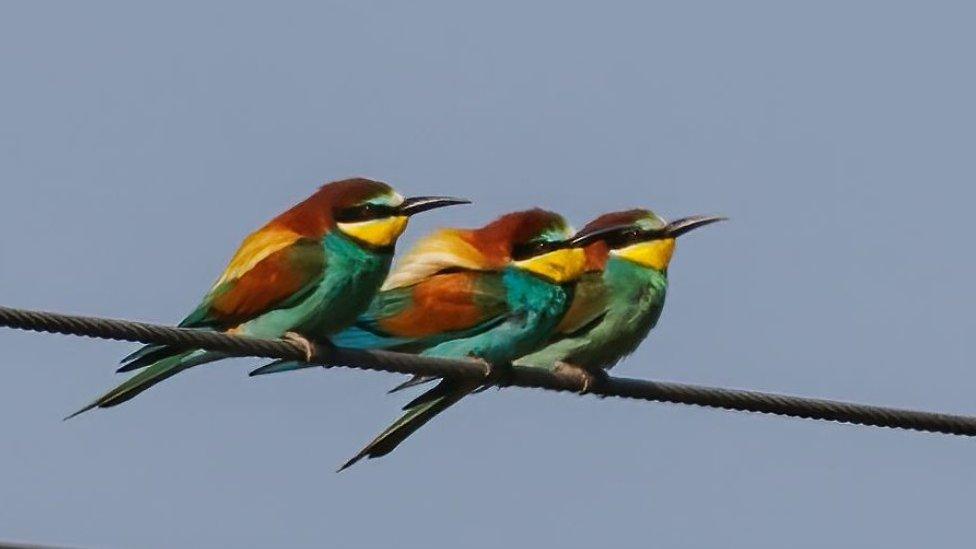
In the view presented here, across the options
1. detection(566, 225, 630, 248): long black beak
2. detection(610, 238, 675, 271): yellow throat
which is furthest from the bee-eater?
detection(610, 238, 675, 271): yellow throat

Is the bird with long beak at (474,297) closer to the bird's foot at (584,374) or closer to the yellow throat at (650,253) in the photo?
the bird's foot at (584,374)

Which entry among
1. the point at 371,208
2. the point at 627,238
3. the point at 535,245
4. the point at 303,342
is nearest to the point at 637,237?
the point at 627,238

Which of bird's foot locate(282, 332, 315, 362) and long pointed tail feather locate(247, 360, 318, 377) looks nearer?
bird's foot locate(282, 332, 315, 362)

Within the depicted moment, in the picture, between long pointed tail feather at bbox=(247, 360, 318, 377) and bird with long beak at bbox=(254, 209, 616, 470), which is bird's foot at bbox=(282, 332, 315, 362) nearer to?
long pointed tail feather at bbox=(247, 360, 318, 377)

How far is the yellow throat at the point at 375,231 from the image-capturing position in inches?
239

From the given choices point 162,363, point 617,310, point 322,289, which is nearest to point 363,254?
point 322,289

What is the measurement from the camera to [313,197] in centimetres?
623

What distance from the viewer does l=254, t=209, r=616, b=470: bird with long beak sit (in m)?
6.33

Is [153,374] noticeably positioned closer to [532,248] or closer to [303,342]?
[303,342]

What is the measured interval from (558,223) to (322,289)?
1039mm

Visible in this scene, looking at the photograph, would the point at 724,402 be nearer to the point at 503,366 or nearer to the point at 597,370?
the point at 503,366

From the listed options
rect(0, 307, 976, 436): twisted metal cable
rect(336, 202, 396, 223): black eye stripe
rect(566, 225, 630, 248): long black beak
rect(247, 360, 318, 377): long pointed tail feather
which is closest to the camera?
rect(0, 307, 976, 436): twisted metal cable

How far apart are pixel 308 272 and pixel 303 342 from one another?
15.1 inches

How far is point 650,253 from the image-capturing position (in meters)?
7.12
